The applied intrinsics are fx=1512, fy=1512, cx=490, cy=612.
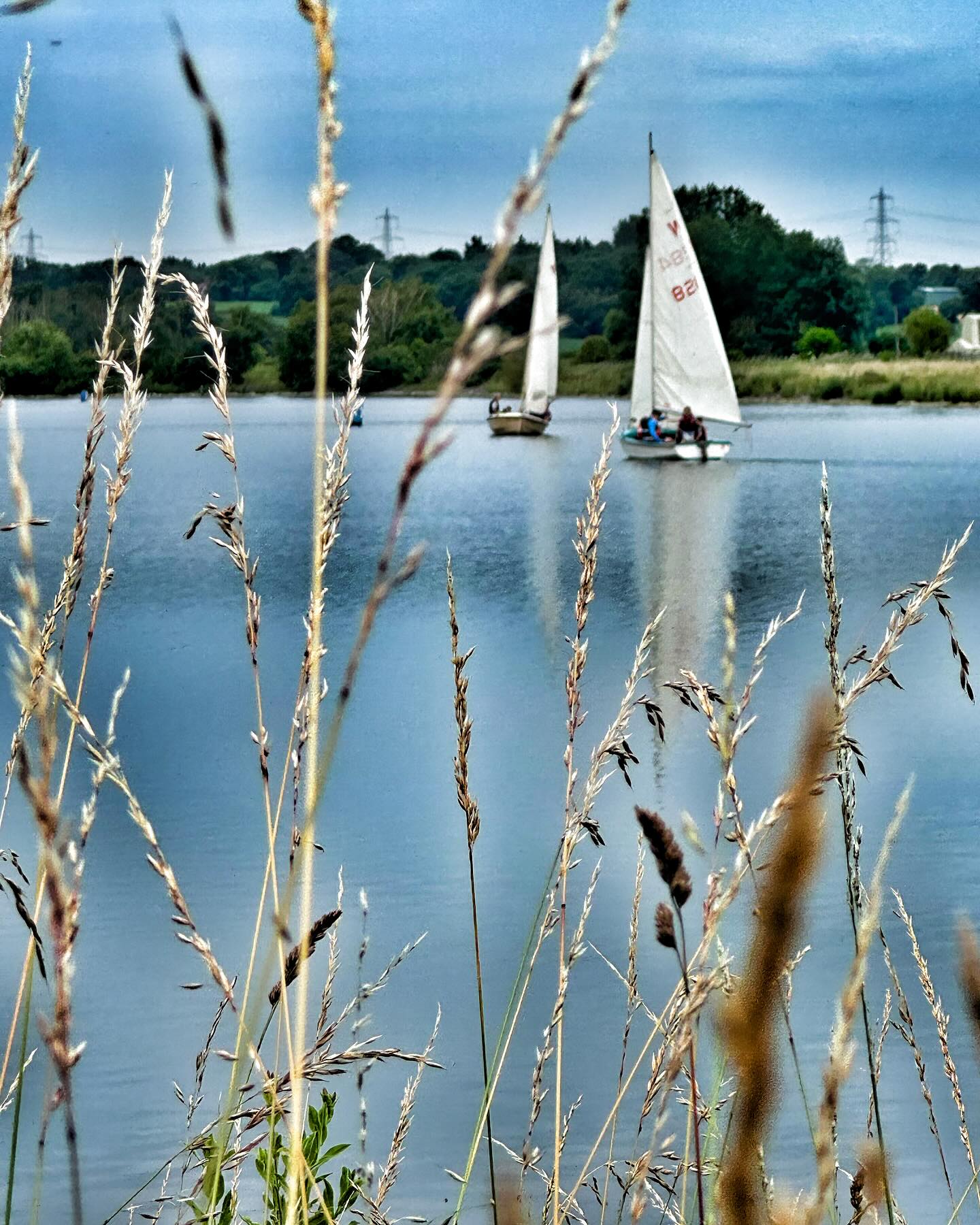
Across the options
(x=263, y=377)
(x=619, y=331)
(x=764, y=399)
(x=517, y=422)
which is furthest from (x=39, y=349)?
(x=764, y=399)

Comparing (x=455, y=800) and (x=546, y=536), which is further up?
(x=546, y=536)

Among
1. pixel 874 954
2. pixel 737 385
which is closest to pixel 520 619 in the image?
pixel 874 954

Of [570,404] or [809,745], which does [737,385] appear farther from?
[809,745]

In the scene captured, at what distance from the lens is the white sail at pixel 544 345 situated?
35.2 m

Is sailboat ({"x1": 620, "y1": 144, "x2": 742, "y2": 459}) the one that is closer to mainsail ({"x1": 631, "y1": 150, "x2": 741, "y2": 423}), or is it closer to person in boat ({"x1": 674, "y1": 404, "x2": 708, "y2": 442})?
mainsail ({"x1": 631, "y1": 150, "x2": 741, "y2": 423})

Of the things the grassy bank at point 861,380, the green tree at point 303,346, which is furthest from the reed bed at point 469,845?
the grassy bank at point 861,380

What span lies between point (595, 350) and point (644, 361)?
3032cm

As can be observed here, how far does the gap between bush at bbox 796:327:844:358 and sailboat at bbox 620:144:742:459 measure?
3117 centimetres

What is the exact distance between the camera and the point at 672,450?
3178 centimetres

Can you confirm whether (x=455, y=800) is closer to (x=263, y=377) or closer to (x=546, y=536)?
(x=546, y=536)

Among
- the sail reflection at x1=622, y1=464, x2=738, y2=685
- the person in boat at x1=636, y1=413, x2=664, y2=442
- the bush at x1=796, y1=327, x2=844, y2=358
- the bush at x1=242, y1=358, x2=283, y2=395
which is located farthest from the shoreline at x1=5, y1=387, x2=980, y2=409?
the sail reflection at x1=622, y1=464, x2=738, y2=685

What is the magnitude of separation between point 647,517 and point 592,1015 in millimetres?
18230

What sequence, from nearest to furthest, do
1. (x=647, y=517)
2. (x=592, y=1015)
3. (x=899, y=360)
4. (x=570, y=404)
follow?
1. (x=592, y=1015)
2. (x=647, y=517)
3. (x=899, y=360)
4. (x=570, y=404)

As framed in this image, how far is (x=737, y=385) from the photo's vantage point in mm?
59281
